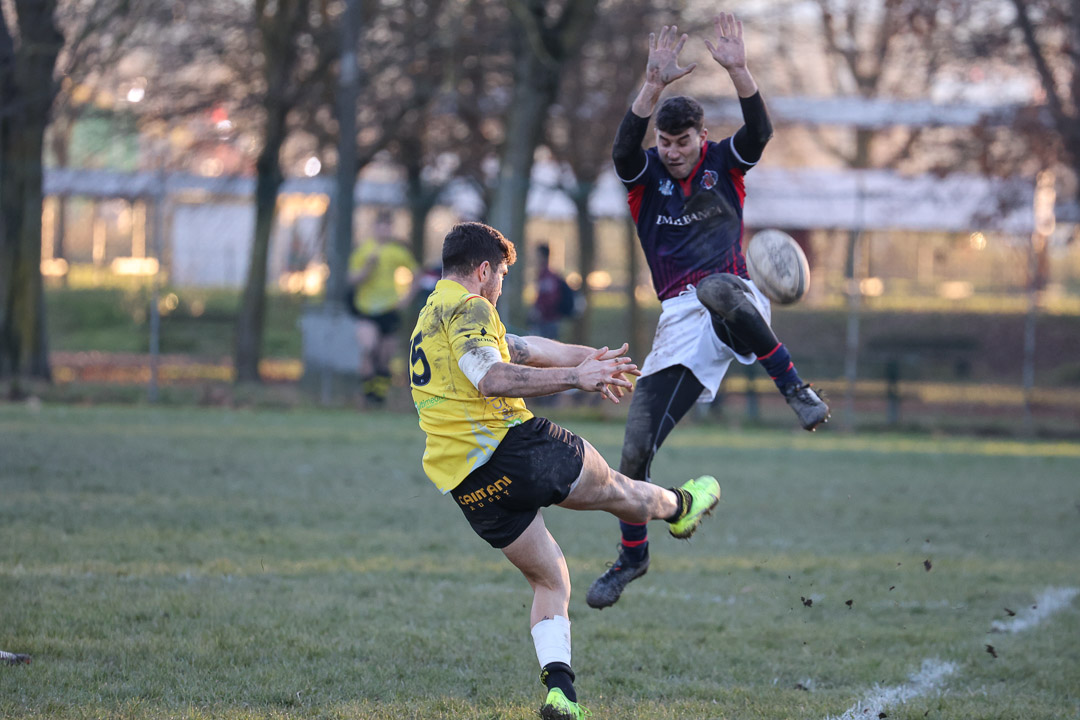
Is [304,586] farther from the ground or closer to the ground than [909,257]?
closer to the ground

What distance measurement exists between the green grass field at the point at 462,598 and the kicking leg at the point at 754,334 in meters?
1.18

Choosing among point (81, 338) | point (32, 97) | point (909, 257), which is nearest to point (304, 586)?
point (32, 97)

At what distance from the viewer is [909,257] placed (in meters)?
28.7

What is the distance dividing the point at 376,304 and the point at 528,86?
4.12 metres

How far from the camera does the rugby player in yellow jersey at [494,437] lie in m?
4.28

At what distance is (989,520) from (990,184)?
1165 centimetres

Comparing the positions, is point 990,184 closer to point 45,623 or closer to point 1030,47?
point 1030,47

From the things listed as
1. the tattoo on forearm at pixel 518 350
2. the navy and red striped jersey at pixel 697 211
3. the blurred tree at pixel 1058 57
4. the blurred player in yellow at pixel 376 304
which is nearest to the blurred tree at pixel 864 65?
the blurred tree at pixel 1058 57

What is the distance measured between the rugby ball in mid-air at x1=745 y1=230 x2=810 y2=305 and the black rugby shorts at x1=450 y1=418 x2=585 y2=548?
6.31 ft

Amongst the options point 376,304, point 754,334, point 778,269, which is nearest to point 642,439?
point 754,334

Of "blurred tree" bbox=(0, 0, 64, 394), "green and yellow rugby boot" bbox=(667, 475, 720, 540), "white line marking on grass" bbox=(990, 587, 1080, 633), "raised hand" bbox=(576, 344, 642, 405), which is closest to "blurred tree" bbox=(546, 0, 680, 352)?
"blurred tree" bbox=(0, 0, 64, 394)

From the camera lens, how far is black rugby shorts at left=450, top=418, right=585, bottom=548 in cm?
436

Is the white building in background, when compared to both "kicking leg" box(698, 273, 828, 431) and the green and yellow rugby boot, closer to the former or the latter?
"kicking leg" box(698, 273, 828, 431)

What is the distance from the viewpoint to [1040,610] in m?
6.52
